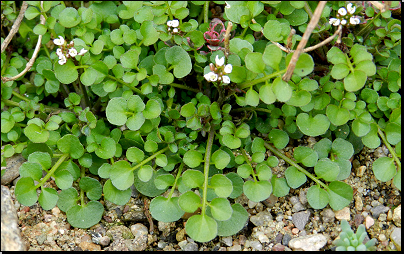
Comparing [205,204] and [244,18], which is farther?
[244,18]

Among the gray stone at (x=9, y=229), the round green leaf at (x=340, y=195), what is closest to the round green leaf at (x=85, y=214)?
the gray stone at (x=9, y=229)

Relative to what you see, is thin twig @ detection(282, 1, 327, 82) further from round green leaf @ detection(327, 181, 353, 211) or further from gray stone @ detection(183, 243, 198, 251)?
gray stone @ detection(183, 243, 198, 251)

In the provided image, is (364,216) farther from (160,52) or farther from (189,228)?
(160,52)

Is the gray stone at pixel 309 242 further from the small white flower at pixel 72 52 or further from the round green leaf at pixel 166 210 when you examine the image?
the small white flower at pixel 72 52

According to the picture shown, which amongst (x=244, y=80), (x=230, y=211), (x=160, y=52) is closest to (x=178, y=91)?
(x=160, y=52)

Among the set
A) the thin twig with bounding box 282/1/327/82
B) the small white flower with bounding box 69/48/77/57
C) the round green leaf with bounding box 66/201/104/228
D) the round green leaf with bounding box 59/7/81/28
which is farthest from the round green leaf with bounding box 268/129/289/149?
the round green leaf with bounding box 59/7/81/28

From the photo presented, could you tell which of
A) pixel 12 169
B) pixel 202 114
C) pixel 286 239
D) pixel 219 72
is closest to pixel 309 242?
pixel 286 239
